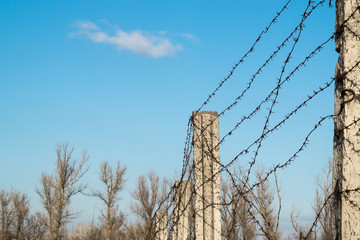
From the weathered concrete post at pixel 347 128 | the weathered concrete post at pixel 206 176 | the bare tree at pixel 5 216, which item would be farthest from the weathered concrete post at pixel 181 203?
the bare tree at pixel 5 216

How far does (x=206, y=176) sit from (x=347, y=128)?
6.33 ft

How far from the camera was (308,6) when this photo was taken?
7.12 feet

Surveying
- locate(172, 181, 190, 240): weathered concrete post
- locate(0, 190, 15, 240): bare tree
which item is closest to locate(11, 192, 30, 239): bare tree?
locate(0, 190, 15, 240): bare tree

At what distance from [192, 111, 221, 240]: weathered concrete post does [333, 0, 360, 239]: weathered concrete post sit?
1801 millimetres

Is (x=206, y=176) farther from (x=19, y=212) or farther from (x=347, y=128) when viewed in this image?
(x=19, y=212)

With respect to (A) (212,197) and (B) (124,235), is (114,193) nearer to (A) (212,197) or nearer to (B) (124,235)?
(B) (124,235)

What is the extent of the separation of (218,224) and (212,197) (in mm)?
216

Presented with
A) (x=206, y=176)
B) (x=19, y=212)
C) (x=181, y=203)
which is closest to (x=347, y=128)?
(x=206, y=176)

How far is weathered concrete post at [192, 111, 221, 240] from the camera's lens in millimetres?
3402

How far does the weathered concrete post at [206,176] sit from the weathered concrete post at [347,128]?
180 cm

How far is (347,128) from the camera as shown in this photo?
166 centimetres

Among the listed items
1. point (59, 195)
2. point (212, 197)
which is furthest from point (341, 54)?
point (59, 195)

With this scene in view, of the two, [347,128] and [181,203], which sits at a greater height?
[181,203]

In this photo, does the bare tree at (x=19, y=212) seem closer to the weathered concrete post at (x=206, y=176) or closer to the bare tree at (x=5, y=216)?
the bare tree at (x=5, y=216)
